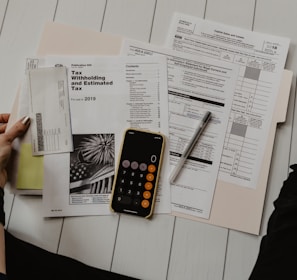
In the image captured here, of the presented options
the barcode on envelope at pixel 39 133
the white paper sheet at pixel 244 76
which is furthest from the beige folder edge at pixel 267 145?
the barcode on envelope at pixel 39 133

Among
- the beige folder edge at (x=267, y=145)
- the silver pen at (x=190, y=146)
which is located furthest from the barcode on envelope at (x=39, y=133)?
the silver pen at (x=190, y=146)

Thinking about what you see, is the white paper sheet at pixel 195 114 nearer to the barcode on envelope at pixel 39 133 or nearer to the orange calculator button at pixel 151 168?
the orange calculator button at pixel 151 168

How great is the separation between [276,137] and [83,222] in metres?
0.37

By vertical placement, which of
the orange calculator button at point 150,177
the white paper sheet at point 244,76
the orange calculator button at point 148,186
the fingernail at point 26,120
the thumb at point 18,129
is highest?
the white paper sheet at point 244,76

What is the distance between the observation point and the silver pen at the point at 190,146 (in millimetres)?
733

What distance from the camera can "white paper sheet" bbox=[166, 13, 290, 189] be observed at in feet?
2.43

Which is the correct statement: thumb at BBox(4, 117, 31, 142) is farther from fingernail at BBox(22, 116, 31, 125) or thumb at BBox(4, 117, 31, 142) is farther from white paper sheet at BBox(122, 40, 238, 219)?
white paper sheet at BBox(122, 40, 238, 219)

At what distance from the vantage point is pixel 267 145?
2.44 feet

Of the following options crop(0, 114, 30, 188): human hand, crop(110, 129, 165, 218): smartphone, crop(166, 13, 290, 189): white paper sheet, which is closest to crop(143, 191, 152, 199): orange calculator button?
crop(110, 129, 165, 218): smartphone

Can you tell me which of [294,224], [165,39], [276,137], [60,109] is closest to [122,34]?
A: [165,39]

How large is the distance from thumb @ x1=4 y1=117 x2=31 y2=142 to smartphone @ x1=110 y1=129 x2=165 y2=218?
0.17 m

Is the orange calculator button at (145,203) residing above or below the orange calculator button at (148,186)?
below

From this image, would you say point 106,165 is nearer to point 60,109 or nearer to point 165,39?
point 60,109

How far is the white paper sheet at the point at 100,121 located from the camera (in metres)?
0.73
